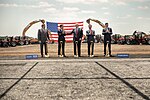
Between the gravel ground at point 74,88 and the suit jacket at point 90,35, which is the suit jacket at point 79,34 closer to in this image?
→ the suit jacket at point 90,35

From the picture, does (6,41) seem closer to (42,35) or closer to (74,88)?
(42,35)

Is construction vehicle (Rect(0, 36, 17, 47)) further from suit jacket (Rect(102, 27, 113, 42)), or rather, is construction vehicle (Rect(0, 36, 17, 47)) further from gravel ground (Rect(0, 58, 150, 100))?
gravel ground (Rect(0, 58, 150, 100))

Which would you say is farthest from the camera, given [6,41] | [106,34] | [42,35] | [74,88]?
[6,41]

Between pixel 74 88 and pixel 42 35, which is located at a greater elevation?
pixel 42 35

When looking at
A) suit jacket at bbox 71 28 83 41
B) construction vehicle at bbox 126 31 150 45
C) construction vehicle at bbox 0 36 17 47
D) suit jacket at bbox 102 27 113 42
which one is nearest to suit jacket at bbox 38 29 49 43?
suit jacket at bbox 71 28 83 41

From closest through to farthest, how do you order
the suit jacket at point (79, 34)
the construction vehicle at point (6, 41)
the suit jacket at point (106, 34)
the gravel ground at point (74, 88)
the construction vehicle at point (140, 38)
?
the gravel ground at point (74, 88) < the suit jacket at point (106, 34) < the suit jacket at point (79, 34) < the construction vehicle at point (6, 41) < the construction vehicle at point (140, 38)

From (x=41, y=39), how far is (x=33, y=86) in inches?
395

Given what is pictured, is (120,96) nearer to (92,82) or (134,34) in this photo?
(92,82)

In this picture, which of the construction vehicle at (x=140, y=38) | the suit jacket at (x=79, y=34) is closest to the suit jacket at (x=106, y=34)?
the suit jacket at (x=79, y=34)

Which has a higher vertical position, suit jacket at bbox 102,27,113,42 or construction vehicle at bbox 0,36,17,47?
suit jacket at bbox 102,27,113,42

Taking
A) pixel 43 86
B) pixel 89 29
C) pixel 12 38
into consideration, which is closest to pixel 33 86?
pixel 43 86

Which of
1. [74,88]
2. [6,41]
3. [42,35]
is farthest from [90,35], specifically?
[6,41]

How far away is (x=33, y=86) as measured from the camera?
6.04 metres

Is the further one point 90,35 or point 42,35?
point 42,35
